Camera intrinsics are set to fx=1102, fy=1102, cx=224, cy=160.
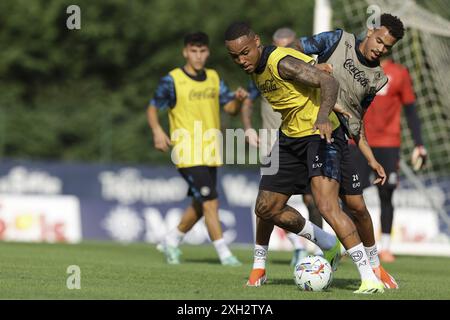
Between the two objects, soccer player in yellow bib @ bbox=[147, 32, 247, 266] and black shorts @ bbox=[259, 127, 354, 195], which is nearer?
black shorts @ bbox=[259, 127, 354, 195]

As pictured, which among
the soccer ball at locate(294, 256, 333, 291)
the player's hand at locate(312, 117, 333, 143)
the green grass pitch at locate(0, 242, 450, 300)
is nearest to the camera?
the green grass pitch at locate(0, 242, 450, 300)

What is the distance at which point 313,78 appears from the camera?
8.20 m

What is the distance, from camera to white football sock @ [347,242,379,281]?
812 cm

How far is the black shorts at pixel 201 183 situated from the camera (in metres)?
11.9

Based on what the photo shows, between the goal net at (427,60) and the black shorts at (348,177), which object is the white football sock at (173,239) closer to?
the black shorts at (348,177)

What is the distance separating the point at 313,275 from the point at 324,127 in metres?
1.15

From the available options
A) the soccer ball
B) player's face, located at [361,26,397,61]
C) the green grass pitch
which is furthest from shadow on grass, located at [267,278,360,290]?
player's face, located at [361,26,397,61]

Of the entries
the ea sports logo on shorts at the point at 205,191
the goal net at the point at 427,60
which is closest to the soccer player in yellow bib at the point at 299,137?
the ea sports logo on shorts at the point at 205,191

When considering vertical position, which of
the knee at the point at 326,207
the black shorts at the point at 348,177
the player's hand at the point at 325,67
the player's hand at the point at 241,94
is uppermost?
the player's hand at the point at 325,67

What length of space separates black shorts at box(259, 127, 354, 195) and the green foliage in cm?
2231

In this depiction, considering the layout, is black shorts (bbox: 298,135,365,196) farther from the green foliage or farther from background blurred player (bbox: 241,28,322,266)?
the green foliage

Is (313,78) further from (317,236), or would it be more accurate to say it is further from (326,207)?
(317,236)

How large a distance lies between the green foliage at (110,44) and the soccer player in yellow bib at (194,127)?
738 inches
